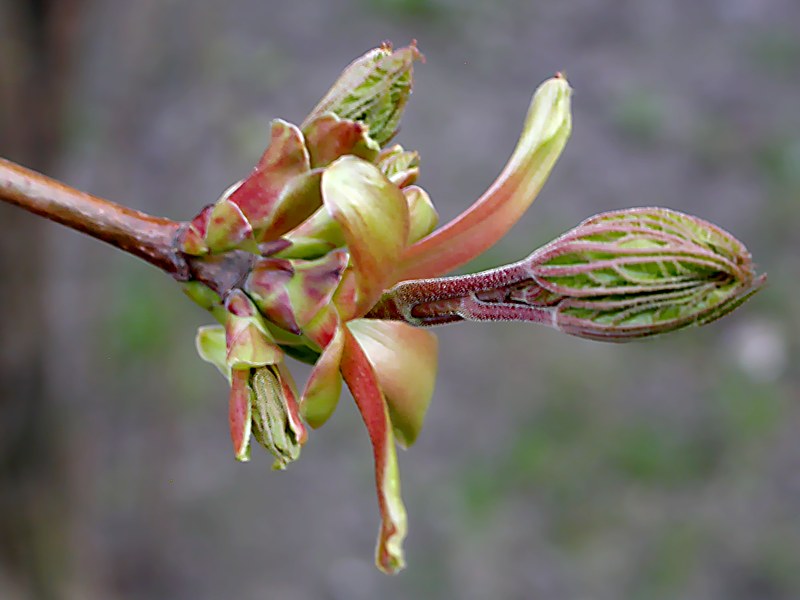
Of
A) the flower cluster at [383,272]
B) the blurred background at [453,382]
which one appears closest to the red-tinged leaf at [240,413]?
the flower cluster at [383,272]

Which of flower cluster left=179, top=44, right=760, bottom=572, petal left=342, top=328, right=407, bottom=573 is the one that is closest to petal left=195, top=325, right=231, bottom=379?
flower cluster left=179, top=44, right=760, bottom=572

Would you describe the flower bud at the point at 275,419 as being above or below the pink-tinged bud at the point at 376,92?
below

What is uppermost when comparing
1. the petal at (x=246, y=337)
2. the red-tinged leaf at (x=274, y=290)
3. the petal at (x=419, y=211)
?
the petal at (x=419, y=211)

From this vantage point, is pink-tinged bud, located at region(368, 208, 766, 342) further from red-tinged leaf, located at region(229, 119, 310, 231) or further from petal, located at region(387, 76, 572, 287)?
red-tinged leaf, located at region(229, 119, 310, 231)

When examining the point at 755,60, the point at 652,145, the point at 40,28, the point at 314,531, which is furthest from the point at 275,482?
the point at 755,60

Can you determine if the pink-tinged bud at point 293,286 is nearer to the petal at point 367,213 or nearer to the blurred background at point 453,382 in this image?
the petal at point 367,213

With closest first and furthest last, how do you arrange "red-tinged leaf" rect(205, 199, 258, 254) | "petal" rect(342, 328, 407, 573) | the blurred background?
1. "petal" rect(342, 328, 407, 573)
2. "red-tinged leaf" rect(205, 199, 258, 254)
3. the blurred background

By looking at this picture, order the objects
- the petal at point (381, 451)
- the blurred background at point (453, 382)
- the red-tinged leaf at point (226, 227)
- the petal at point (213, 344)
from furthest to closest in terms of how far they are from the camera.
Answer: the blurred background at point (453, 382) < the petal at point (213, 344) < the red-tinged leaf at point (226, 227) < the petal at point (381, 451)
